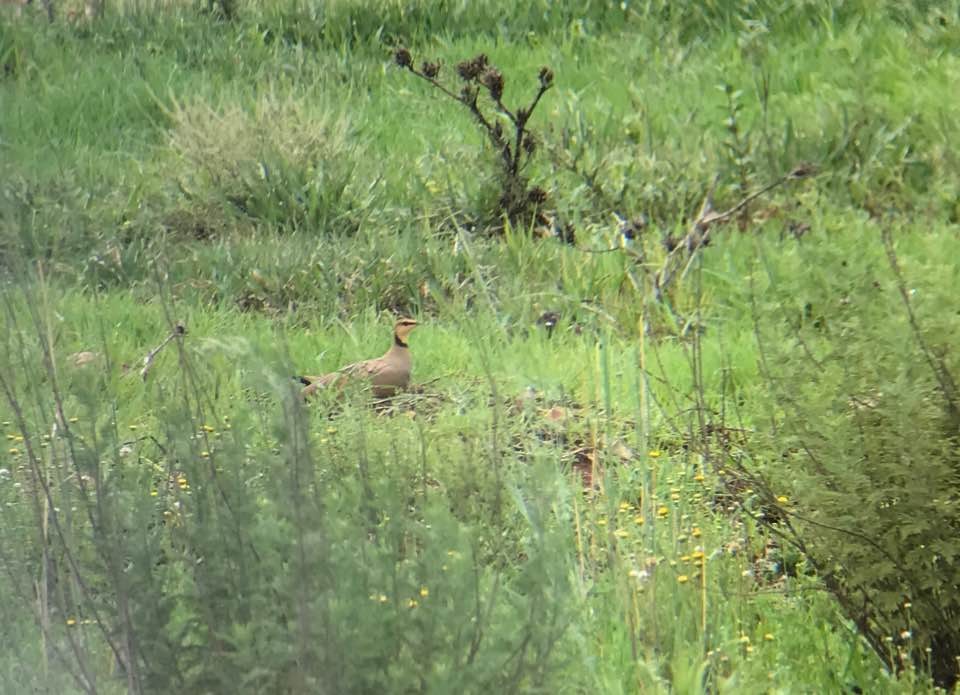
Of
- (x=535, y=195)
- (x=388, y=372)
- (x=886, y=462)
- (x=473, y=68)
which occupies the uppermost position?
(x=886, y=462)

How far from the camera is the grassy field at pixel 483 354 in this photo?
2219 mm

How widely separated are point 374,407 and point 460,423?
1.60 ft

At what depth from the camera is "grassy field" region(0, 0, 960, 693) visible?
87.4 inches

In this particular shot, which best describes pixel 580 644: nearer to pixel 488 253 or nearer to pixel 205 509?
pixel 205 509

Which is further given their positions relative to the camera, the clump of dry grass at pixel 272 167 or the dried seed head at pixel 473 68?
the clump of dry grass at pixel 272 167

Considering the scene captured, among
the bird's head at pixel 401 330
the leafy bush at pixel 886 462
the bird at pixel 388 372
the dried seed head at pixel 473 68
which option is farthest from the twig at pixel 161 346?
the dried seed head at pixel 473 68

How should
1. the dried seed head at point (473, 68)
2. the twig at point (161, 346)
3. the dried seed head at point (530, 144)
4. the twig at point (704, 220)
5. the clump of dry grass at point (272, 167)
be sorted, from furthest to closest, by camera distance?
the clump of dry grass at point (272, 167), the dried seed head at point (530, 144), the dried seed head at point (473, 68), the twig at point (704, 220), the twig at point (161, 346)

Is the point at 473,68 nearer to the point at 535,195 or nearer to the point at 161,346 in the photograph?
the point at 535,195

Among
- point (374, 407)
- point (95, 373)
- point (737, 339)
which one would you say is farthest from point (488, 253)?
point (95, 373)

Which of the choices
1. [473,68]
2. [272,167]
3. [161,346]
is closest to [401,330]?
[161,346]

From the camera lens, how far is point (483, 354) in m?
2.90

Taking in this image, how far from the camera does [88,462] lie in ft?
7.45

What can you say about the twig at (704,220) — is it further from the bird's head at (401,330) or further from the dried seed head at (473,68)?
the dried seed head at (473,68)

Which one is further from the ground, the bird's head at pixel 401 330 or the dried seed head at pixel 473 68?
the dried seed head at pixel 473 68
